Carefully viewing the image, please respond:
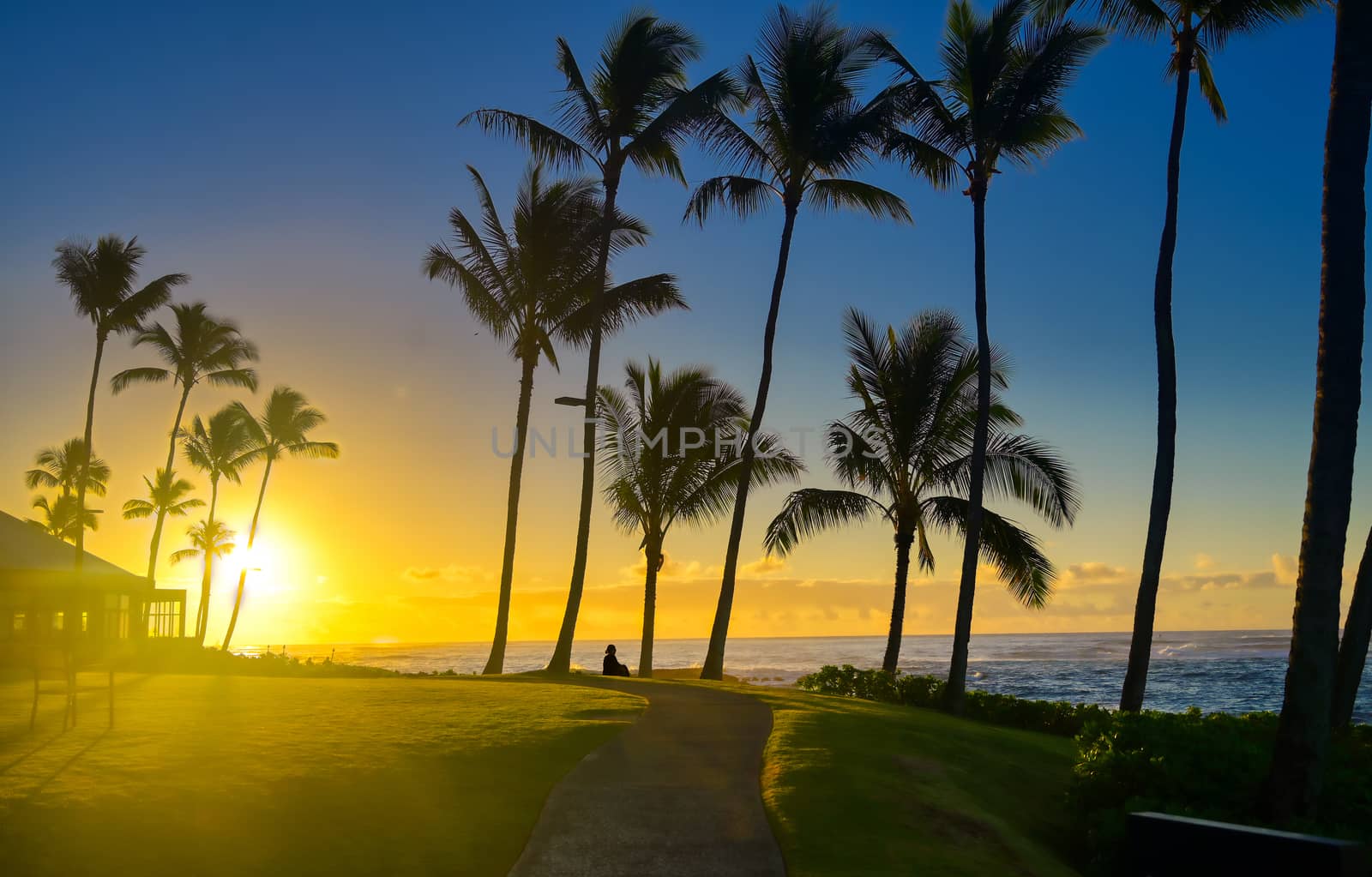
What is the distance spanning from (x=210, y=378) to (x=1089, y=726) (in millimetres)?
40294

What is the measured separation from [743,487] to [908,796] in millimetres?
14487

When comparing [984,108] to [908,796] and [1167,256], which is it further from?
[908,796]

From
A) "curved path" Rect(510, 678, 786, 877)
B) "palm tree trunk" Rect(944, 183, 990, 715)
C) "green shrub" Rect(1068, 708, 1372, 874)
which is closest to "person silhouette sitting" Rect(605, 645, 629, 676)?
"palm tree trunk" Rect(944, 183, 990, 715)

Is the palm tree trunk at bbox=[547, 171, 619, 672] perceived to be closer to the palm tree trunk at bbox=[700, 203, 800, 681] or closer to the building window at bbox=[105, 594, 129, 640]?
the palm tree trunk at bbox=[700, 203, 800, 681]

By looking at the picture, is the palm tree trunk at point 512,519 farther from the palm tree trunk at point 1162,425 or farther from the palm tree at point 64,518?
the palm tree at point 64,518

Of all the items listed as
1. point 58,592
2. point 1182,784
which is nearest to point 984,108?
point 1182,784

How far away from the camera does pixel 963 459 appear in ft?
72.6

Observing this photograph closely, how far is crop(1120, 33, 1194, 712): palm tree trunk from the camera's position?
16438 millimetres

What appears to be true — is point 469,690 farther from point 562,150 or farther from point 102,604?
point 102,604

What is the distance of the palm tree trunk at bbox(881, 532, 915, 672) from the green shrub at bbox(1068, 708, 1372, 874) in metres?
10.4

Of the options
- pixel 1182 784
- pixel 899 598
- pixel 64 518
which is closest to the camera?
pixel 1182 784

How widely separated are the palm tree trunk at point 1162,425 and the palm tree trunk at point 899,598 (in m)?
5.67

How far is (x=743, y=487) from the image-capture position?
23.4 metres

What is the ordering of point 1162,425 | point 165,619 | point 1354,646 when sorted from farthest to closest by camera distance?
1. point 165,619
2. point 1162,425
3. point 1354,646
